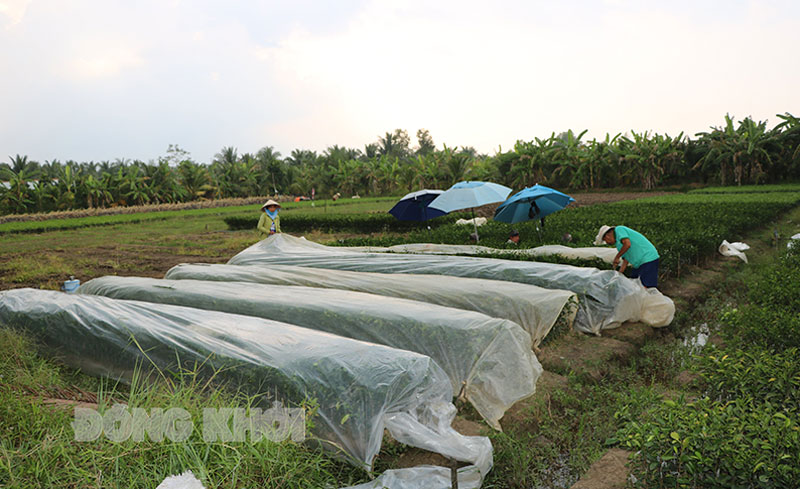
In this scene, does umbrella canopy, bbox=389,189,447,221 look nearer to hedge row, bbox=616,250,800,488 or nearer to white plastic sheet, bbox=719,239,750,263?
white plastic sheet, bbox=719,239,750,263

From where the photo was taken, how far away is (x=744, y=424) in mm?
2600

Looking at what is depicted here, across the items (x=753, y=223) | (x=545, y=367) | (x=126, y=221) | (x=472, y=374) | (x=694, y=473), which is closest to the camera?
(x=694, y=473)

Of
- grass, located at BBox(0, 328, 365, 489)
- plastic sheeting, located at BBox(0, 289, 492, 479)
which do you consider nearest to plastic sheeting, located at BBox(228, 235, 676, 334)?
plastic sheeting, located at BBox(0, 289, 492, 479)

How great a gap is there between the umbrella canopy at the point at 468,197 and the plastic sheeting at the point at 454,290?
3.37 m

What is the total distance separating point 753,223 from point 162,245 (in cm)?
1685

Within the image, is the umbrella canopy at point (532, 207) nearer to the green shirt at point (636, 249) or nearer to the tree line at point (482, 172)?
the green shirt at point (636, 249)

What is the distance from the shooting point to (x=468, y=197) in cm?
960

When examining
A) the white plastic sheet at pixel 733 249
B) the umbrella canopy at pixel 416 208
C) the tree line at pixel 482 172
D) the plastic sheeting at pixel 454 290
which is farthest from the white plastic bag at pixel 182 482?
the tree line at pixel 482 172

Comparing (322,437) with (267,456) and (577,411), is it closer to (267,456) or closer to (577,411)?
(267,456)

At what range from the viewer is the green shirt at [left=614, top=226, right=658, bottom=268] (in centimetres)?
655

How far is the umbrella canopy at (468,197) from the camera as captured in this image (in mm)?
9516

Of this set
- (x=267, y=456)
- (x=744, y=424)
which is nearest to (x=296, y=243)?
(x=267, y=456)

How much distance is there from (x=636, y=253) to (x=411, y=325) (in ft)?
11.7

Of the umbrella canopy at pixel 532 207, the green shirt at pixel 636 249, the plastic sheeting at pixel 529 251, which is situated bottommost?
the plastic sheeting at pixel 529 251
